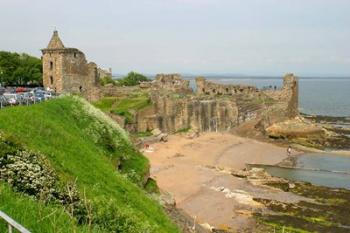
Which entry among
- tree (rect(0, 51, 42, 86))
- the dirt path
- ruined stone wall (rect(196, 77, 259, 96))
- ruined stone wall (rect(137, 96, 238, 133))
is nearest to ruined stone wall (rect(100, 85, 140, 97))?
ruined stone wall (rect(137, 96, 238, 133))

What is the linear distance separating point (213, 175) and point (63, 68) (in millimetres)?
19617

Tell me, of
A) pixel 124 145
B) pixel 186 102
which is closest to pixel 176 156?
pixel 186 102

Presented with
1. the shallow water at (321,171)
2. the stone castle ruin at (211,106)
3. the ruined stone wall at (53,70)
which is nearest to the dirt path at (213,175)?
the stone castle ruin at (211,106)

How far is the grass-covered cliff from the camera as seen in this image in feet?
28.2

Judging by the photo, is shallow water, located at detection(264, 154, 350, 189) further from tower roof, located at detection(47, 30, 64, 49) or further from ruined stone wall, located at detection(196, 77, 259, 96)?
tower roof, located at detection(47, 30, 64, 49)

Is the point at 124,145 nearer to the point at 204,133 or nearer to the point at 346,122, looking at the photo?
the point at 204,133

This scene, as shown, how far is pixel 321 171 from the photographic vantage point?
1785 inches

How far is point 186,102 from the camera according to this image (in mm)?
59656

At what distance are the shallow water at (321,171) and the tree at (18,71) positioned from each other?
3378cm

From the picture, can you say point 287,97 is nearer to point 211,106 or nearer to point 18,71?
point 211,106

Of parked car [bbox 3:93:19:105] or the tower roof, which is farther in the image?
the tower roof

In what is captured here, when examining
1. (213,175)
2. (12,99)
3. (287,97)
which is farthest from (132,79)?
(12,99)

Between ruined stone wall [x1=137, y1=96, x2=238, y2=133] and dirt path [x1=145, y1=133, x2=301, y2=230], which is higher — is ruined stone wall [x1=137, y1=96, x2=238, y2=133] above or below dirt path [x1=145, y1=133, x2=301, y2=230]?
above

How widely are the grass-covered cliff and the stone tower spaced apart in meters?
28.2
